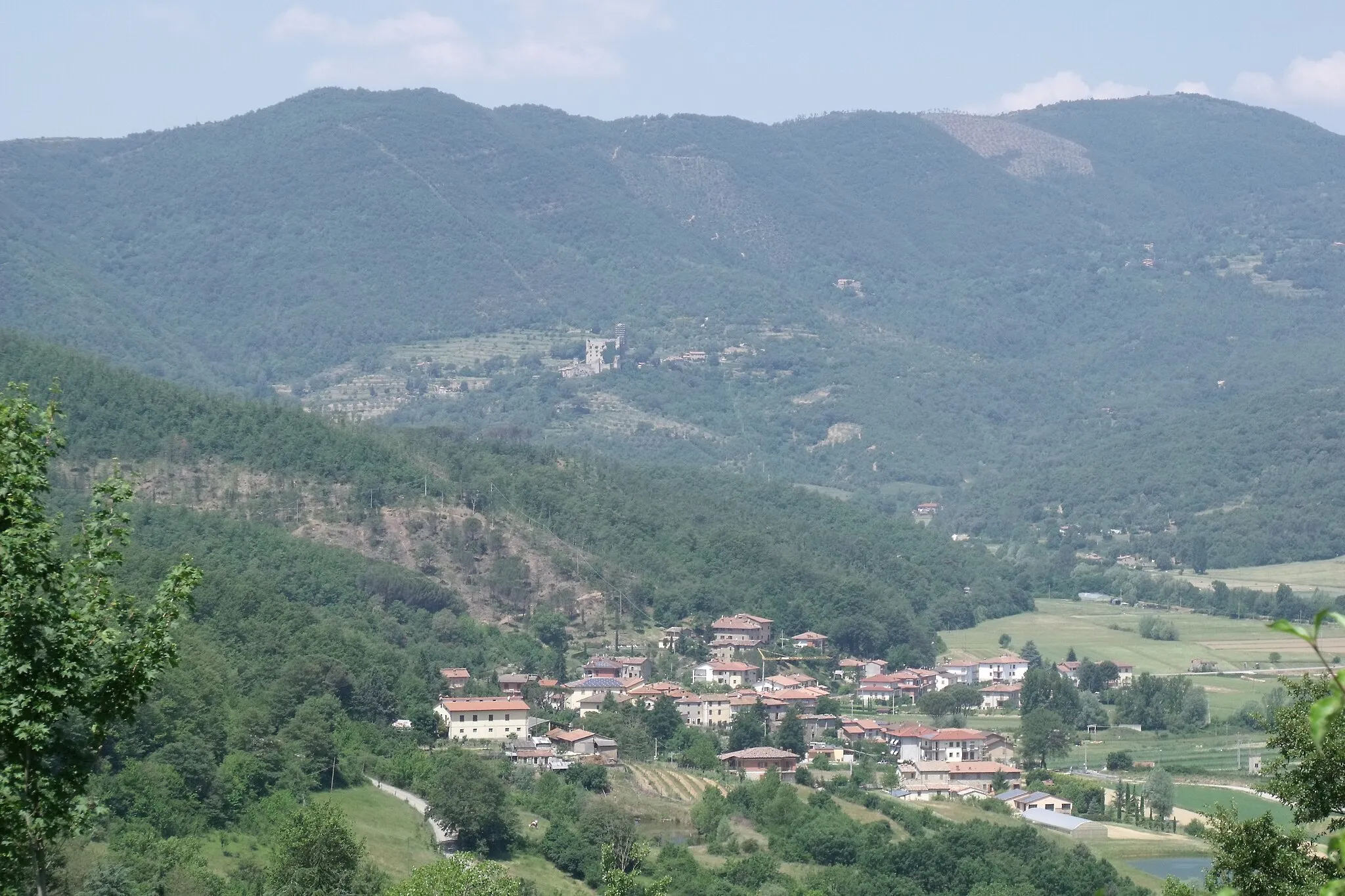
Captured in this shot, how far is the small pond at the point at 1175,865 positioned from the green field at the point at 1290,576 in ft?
175

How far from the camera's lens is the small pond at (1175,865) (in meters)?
47.9

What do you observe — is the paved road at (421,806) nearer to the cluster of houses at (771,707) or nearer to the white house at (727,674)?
the cluster of houses at (771,707)

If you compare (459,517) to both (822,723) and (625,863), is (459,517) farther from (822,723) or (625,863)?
(625,863)

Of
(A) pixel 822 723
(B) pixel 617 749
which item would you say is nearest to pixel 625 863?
(B) pixel 617 749

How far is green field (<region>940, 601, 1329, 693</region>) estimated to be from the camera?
82.5m

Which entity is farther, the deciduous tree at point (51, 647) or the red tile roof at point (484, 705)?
the red tile roof at point (484, 705)

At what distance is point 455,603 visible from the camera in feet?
251

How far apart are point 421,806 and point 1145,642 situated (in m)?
52.1

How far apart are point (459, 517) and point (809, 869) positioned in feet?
131

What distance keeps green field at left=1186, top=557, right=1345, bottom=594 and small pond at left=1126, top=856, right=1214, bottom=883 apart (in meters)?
53.5

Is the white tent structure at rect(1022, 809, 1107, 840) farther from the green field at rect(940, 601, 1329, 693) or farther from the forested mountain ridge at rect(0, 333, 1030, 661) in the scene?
the forested mountain ridge at rect(0, 333, 1030, 661)

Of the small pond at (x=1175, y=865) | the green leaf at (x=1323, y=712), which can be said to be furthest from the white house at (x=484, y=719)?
the green leaf at (x=1323, y=712)

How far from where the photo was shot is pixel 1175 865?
49.4 metres

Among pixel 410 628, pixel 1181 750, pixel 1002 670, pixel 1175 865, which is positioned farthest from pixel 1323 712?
pixel 1002 670
